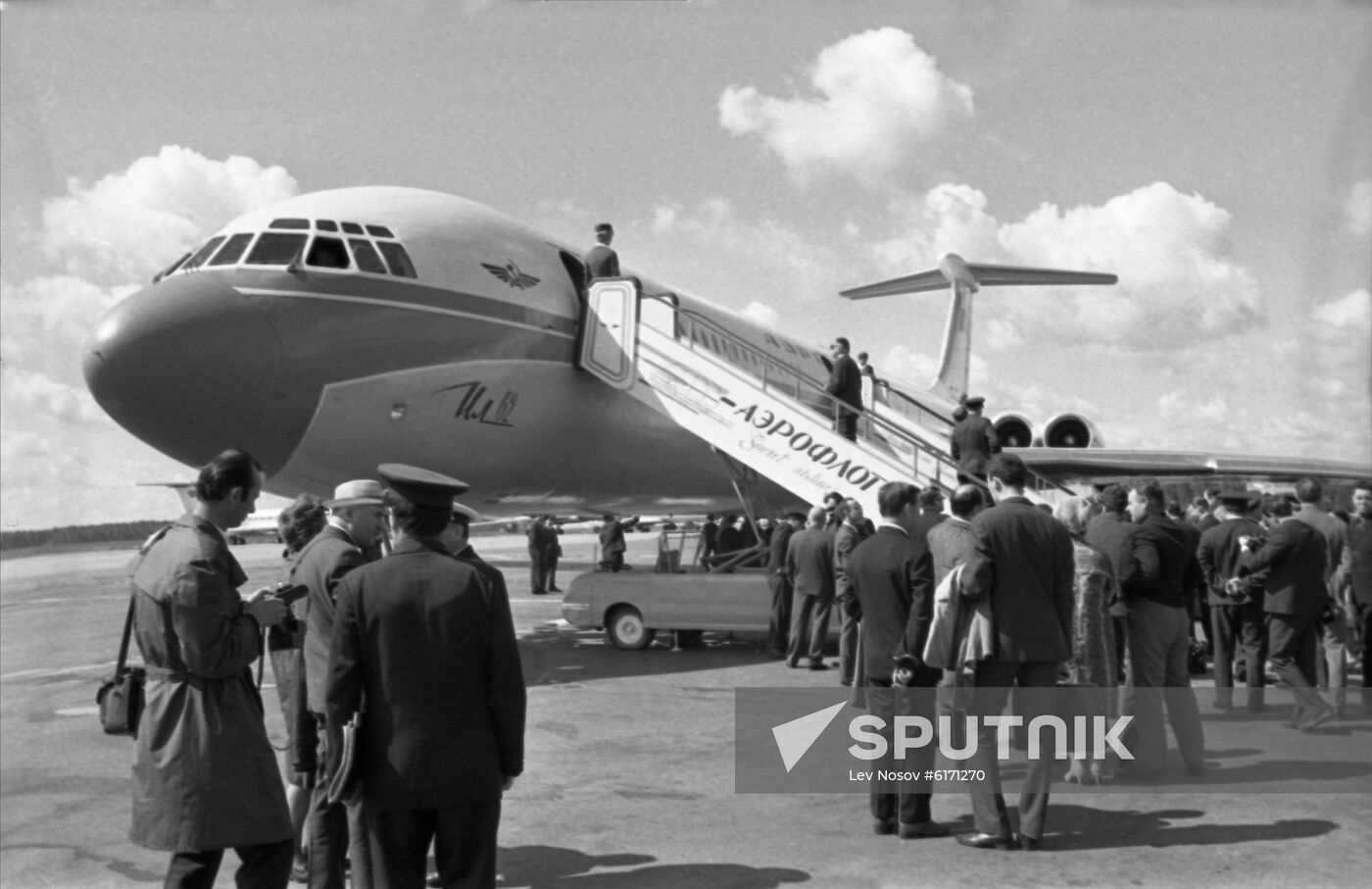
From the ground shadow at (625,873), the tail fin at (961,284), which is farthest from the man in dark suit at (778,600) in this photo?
the tail fin at (961,284)

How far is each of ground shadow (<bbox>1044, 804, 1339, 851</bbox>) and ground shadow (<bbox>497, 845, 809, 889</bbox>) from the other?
1.55 m

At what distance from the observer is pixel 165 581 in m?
4.09

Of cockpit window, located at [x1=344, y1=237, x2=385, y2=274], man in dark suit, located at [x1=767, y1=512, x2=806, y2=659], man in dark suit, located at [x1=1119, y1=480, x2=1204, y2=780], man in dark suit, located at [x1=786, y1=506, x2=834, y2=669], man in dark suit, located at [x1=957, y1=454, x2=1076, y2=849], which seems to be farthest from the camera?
man in dark suit, located at [x1=767, y1=512, x2=806, y2=659]

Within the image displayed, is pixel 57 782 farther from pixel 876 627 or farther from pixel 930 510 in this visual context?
pixel 930 510

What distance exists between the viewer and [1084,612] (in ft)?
23.8

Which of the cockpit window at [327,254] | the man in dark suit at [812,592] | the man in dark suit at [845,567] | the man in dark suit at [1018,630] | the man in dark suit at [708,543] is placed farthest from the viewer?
the man in dark suit at [708,543]

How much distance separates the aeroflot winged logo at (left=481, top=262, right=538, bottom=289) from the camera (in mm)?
13164

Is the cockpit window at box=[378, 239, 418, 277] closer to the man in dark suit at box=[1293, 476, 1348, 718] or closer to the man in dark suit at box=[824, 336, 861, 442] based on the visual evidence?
A: the man in dark suit at box=[824, 336, 861, 442]

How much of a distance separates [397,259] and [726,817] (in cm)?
756

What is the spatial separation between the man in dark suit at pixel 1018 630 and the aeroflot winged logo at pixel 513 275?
8220mm

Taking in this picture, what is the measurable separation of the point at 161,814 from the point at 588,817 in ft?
10.1

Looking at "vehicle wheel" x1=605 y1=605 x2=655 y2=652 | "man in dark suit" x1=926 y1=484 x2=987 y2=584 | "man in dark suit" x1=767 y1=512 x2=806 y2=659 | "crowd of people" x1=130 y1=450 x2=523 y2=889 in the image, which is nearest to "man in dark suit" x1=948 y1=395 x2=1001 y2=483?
"man in dark suit" x1=767 y1=512 x2=806 y2=659

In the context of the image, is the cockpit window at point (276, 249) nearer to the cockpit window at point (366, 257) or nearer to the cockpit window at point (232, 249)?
the cockpit window at point (232, 249)

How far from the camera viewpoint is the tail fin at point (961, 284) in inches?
1350
